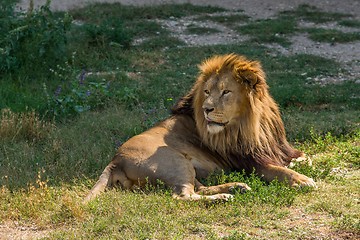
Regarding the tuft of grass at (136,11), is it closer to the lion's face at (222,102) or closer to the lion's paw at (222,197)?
the lion's face at (222,102)

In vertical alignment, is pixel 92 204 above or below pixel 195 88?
below

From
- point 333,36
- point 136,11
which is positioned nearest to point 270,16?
point 333,36

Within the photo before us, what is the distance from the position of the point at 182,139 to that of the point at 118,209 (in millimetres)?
1055

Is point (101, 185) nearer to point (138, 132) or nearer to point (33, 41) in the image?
point (138, 132)

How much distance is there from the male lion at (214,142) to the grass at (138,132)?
11 centimetres

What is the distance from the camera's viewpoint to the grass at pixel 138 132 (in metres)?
4.20

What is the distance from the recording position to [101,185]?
4.72m

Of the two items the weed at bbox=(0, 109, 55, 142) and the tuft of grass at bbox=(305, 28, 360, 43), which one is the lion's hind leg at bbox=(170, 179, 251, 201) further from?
the tuft of grass at bbox=(305, 28, 360, 43)

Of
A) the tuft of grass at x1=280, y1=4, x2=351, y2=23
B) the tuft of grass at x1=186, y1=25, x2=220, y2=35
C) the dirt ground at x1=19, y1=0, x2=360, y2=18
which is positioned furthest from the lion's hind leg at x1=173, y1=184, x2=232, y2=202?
the dirt ground at x1=19, y1=0, x2=360, y2=18

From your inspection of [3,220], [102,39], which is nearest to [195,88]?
[3,220]

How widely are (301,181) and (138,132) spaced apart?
1.88 meters

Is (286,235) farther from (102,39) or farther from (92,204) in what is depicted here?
(102,39)

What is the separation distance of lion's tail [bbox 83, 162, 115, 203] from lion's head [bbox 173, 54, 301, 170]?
0.74 meters

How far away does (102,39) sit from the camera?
9.40 metres
